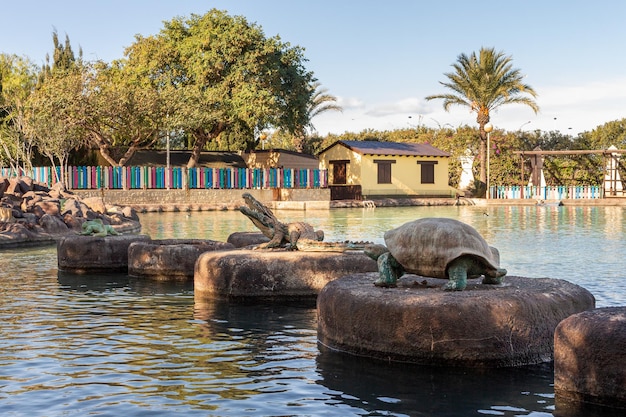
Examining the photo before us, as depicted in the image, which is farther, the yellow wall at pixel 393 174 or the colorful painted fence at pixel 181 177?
the yellow wall at pixel 393 174

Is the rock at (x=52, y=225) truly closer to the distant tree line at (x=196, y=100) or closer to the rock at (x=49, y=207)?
the rock at (x=49, y=207)

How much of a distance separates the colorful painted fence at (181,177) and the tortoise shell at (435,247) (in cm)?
3725

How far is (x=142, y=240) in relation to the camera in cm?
1551

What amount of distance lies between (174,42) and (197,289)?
130 feet

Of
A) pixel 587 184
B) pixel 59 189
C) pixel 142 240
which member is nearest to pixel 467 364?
pixel 142 240

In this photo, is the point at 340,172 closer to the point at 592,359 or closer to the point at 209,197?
the point at 209,197

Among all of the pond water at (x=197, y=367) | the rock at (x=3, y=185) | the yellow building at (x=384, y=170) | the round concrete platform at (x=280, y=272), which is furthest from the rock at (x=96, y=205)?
the yellow building at (x=384, y=170)

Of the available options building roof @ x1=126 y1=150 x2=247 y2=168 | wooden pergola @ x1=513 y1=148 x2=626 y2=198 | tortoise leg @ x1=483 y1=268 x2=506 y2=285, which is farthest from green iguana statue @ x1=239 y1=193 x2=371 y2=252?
building roof @ x1=126 y1=150 x2=247 y2=168

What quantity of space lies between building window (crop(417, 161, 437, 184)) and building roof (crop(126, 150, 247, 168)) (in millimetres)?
12092

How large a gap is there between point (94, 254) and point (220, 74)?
1340 inches

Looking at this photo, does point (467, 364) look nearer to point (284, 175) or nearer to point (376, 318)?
point (376, 318)

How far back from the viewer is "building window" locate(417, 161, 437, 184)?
5722 centimetres

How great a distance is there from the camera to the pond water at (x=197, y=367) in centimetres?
655

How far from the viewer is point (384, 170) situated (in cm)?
5528
